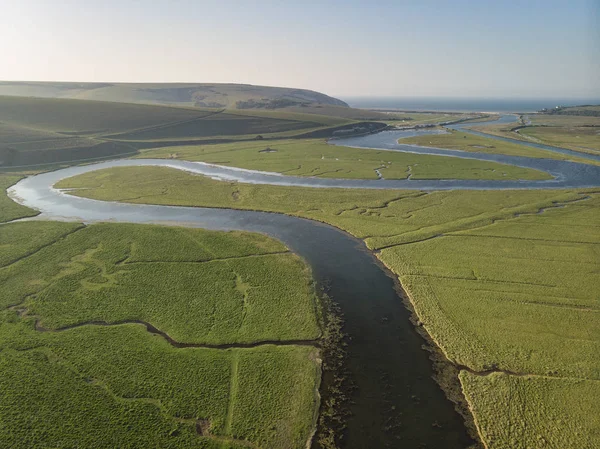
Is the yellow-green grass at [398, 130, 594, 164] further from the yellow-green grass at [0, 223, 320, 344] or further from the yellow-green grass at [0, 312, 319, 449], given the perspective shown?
the yellow-green grass at [0, 312, 319, 449]

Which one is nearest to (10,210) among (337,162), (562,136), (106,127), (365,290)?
(365,290)

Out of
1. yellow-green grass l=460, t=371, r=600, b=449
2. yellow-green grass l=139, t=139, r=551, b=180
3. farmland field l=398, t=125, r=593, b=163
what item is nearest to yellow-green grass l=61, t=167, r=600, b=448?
yellow-green grass l=460, t=371, r=600, b=449

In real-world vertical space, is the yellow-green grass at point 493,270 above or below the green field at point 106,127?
below

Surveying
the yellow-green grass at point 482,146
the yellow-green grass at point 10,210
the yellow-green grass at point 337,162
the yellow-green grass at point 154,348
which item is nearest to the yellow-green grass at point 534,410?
the yellow-green grass at point 154,348

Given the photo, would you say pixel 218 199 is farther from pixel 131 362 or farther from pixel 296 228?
pixel 131 362

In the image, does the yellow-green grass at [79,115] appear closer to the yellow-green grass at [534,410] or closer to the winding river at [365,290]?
the winding river at [365,290]

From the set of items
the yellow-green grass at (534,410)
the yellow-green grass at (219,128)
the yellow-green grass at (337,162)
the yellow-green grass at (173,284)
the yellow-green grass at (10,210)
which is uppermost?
the yellow-green grass at (219,128)
